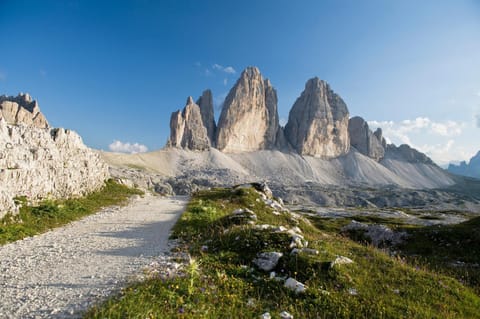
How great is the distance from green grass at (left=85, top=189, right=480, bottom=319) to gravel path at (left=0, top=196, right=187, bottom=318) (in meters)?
1.36

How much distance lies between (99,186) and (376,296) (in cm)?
3323

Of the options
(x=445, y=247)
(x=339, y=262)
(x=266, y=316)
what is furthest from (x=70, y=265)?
(x=445, y=247)

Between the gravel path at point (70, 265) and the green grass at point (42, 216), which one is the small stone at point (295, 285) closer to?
the gravel path at point (70, 265)

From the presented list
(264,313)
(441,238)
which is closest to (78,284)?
(264,313)

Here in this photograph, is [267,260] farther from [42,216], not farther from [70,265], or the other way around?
[42,216]

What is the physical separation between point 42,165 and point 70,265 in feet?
52.6

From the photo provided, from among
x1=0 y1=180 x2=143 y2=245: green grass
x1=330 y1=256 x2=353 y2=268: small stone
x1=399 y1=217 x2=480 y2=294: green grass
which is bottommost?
x1=399 y1=217 x2=480 y2=294: green grass

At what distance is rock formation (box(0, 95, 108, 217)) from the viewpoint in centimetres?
1715

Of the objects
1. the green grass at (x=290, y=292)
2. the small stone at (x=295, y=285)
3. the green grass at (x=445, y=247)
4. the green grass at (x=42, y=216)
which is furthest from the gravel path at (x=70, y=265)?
the green grass at (x=445, y=247)

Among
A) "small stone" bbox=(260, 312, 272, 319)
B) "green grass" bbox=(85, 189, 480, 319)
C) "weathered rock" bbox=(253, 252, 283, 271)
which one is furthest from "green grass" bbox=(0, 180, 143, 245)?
"small stone" bbox=(260, 312, 272, 319)

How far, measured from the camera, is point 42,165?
2102 centimetres

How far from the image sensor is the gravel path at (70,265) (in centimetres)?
644

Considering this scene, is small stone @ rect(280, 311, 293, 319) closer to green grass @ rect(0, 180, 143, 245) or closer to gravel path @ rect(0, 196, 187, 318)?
gravel path @ rect(0, 196, 187, 318)

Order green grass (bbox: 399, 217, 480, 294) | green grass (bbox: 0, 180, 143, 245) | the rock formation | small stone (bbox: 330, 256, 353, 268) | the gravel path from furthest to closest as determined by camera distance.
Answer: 1. the rock formation
2. green grass (bbox: 399, 217, 480, 294)
3. green grass (bbox: 0, 180, 143, 245)
4. small stone (bbox: 330, 256, 353, 268)
5. the gravel path
